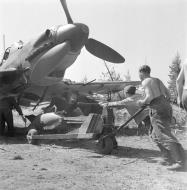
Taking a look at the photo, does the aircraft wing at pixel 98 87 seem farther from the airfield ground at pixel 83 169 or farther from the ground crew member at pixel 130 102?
the ground crew member at pixel 130 102

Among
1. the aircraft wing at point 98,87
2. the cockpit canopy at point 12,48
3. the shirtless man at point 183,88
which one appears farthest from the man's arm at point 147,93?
the aircraft wing at point 98,87

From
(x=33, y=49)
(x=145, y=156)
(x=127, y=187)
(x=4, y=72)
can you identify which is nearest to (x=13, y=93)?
(x=4, y=72)

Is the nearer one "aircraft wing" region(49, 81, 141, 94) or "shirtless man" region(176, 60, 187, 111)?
"shirtless man" region(176, 60, 187, 111)

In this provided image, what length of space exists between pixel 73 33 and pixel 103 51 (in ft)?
5.49

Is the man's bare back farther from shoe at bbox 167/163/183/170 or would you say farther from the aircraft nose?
the aircraft nose

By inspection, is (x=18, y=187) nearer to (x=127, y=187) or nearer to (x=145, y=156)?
(x=127, y=187)

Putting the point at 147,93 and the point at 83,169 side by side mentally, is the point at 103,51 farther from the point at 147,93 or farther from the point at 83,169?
the point at 83,169

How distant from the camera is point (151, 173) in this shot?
5.23 m

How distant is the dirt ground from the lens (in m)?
4.44

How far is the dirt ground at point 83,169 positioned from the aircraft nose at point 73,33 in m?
2.72

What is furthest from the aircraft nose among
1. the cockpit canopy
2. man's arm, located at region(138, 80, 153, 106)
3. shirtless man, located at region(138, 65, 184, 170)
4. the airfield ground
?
man's arm, located at region(138, 80, 153, 106)

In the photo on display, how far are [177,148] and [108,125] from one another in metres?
1.84

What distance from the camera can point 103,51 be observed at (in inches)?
420

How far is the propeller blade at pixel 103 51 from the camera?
1030cm
